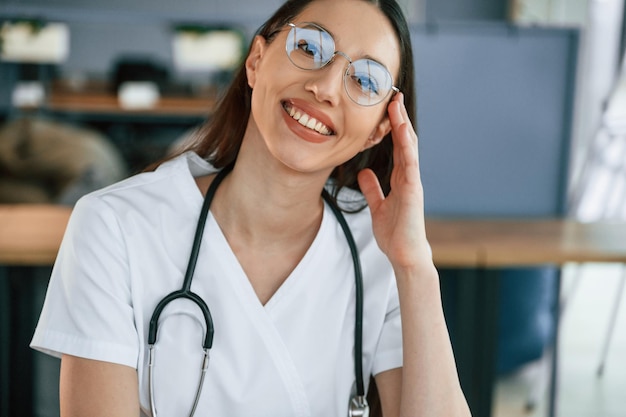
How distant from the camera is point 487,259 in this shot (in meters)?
2.07

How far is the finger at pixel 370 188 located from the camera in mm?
1296

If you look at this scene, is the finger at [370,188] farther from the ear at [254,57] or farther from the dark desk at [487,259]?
the dark desk at [487,259]

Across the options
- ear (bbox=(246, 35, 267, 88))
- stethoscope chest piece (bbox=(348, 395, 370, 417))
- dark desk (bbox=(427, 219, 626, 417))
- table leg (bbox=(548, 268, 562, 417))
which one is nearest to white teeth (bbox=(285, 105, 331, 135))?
ear (bbox=(246, 35, 267, 88))

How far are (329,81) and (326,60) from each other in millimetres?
33

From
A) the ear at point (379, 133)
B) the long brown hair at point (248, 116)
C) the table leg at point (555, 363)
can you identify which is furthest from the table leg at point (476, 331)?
the ear at point (379, 133)

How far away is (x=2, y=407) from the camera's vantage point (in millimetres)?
2029

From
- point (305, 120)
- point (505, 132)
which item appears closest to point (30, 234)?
point (305, 120)

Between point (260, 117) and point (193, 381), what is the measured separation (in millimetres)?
403

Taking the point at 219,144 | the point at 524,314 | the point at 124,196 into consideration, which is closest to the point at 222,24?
the point at 524,314

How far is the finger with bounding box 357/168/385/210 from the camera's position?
130 centimetres

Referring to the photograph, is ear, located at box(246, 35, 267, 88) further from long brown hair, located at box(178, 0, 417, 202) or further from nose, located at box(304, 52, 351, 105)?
nose, located at box(304, 52, 351, 105)

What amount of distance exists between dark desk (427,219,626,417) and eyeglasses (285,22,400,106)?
0.98 m

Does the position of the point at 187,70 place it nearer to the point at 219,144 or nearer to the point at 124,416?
the point at 219,144

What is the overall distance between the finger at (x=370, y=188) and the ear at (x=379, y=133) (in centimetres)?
Result: 6
